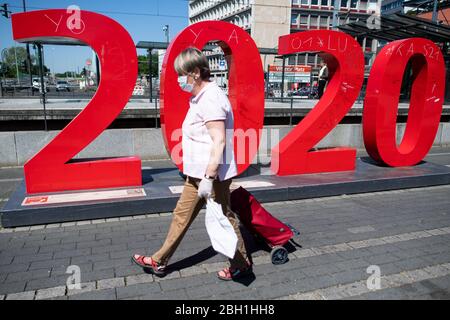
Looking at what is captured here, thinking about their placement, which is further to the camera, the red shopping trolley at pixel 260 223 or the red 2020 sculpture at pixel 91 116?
the red 2020 sculpture at pixel 91 116

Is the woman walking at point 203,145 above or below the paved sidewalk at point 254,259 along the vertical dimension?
above

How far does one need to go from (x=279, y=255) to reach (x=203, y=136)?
153cm

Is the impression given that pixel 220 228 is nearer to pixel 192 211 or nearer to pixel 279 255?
pixel 192 211

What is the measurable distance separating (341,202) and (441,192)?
2143 millimetres

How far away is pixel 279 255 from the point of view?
3551mm

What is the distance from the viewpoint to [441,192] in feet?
20.9

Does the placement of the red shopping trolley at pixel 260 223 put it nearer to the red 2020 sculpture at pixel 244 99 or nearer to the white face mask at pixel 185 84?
the white face mask at pixel 185 84

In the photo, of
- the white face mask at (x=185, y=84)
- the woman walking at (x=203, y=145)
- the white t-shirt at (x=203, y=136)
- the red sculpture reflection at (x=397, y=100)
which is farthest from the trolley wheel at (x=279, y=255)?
the red sculpture reflection at (x=397, y=100)

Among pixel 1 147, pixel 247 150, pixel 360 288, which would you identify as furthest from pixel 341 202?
pixel 1 147

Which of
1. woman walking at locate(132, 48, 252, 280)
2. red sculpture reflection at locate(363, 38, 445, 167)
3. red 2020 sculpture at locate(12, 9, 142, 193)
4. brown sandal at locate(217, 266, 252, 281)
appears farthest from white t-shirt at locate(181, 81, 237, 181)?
red sculpture reflection at locate(363, 38, 445, 167)

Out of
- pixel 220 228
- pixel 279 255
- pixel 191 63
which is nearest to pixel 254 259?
pixel 279 255

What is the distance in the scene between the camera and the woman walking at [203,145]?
2684mm

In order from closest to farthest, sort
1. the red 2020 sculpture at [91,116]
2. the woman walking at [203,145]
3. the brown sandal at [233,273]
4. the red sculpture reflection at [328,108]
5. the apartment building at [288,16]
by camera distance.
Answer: the woman walking at [203,145] < the brown sandal at [233,273] < the red 2020 sculpture at [91,116] < the red sculpture reflection at [328,108] < the apartment building at [288,16]

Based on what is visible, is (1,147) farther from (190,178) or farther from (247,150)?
(190,178)
